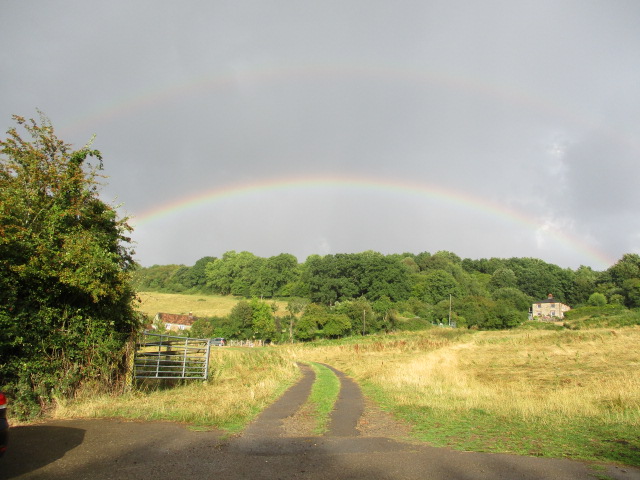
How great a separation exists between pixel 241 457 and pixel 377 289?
117954mm

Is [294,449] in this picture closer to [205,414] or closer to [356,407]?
[205,414]

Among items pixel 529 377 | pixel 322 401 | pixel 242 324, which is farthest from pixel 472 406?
pixel 242 324

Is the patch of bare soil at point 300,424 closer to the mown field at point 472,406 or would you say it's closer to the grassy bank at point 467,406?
the grassy bank at point 467,406

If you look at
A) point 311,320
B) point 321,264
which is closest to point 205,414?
point 311,320

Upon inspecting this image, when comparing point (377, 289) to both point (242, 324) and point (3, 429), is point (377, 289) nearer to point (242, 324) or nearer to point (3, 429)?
point (242, 324)

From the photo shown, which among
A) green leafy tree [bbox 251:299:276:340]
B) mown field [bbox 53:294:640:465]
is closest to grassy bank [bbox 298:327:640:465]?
mown field [bbox 53:294:640:465]

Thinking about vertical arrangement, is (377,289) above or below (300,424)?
above

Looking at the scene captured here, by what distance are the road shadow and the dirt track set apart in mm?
16

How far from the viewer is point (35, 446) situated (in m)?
7.72

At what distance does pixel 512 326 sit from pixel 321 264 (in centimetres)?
6307

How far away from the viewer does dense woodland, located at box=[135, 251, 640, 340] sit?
282 feet

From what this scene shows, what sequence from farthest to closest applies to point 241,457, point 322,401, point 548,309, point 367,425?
point 548,309
point 322,401
point 367,425
point 241,457

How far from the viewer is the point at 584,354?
3416 cm

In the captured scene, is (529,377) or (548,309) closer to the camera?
(529,377)
